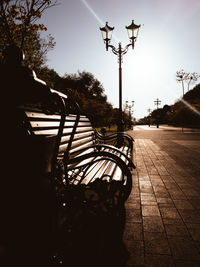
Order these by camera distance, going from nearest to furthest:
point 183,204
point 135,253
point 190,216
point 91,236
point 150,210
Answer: point 135,253 → point 91,236 → point 190,216 → point 150,210 → point 183,204

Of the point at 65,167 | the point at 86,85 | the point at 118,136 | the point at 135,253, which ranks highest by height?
the point at 86,85

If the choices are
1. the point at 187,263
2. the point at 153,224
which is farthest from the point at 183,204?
the point at 187,263

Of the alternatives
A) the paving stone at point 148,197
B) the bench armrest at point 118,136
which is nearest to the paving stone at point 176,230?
the paving stone at point 148,197

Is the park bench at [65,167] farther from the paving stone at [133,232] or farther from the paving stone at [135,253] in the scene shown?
the paving stone at [135,253]

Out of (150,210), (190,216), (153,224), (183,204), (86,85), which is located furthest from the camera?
(86,85)

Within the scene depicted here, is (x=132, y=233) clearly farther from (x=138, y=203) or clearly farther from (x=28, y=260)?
(x=28, y=260)

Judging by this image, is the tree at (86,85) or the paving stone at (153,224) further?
the tree at (86,85)

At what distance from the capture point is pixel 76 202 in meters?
A: 1.88

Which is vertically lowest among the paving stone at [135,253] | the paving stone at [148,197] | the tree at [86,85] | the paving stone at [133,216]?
the paving stone at [135,253]

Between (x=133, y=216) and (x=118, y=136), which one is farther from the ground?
(x=118, y=136)

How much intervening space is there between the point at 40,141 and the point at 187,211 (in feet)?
7.35

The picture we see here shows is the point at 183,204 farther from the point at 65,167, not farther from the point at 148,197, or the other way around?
the point at 65,167

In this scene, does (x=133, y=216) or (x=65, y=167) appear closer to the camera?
(x=65, y=167)

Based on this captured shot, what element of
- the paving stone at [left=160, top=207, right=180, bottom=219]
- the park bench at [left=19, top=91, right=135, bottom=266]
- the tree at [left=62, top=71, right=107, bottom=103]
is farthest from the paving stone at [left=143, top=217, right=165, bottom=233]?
the tree at [left=62, top=71, right=107, bottom=103]
